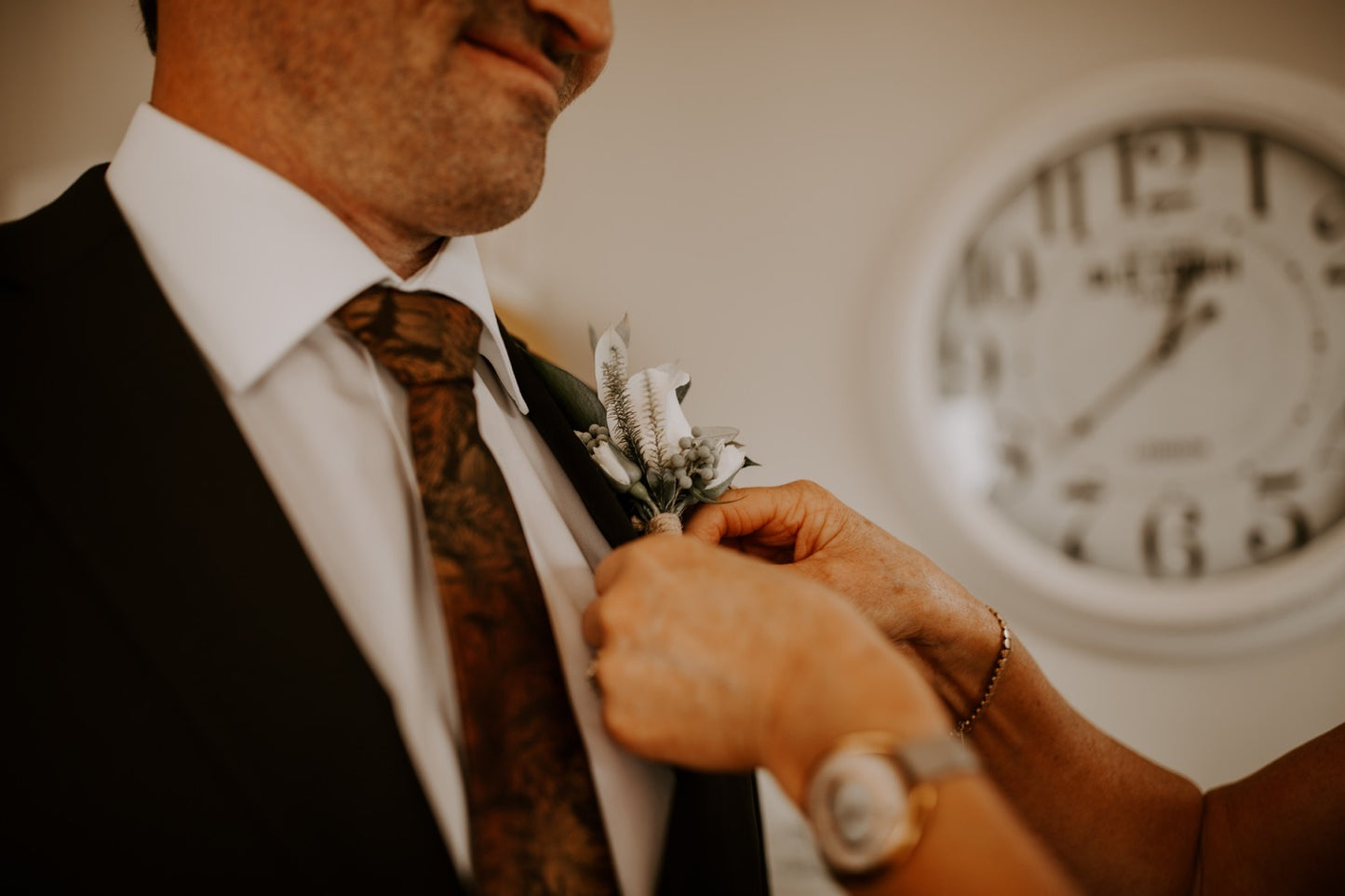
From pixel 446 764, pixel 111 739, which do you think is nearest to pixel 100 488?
pixel 111 739

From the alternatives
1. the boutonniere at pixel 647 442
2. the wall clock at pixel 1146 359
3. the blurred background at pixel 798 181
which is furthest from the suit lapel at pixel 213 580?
the wall clock at pixel 1146 359

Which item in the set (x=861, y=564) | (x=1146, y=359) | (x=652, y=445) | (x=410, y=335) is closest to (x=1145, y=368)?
(x=1146, y=359)

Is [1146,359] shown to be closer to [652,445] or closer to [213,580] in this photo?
[652,445]

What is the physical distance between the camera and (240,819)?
46cm

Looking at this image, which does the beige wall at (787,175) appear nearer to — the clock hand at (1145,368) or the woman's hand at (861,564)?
the clock hand at (1145,368)

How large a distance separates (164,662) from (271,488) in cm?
11

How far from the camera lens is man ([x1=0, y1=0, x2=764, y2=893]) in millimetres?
457

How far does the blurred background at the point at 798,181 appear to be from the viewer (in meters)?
1.46

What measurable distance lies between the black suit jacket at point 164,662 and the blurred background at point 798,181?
1.01 metres

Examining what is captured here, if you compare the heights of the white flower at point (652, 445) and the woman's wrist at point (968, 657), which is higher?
the white flower at point (652, 445)

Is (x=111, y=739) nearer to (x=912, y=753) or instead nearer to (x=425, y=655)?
(x=425, y=655)

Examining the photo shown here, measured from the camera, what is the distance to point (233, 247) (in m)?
0.60

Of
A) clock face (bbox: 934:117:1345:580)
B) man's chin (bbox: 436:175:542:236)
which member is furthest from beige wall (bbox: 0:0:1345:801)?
man's chin (bbox: 436:175:542:236)

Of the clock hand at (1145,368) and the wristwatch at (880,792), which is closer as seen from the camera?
the wristwatch at (880,792)
